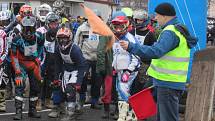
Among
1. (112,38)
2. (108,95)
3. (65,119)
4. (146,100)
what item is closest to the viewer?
(112,38)

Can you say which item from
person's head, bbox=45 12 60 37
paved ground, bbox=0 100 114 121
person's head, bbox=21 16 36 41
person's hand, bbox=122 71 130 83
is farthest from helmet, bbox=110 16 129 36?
paved ground, bbox=0 100 114 121

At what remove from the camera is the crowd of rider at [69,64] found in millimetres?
7988

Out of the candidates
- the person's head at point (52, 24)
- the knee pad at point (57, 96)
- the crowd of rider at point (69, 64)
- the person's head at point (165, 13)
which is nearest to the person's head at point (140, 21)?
the crowd of rider at point (69, 64)

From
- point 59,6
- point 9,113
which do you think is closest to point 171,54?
point 9,113

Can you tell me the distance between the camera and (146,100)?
6602 millimetres

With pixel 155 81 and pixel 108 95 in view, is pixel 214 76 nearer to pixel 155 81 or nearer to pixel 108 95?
pixel 155 81

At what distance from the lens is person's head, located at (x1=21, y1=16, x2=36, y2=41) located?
8.52 meters

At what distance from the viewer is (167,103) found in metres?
5.94

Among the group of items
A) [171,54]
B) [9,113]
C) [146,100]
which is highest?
[171,54]

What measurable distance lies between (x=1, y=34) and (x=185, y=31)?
12.7 feet

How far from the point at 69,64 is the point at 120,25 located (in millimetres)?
1202

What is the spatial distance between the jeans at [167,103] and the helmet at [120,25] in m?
2.04

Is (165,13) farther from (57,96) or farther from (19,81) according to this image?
(19,81)

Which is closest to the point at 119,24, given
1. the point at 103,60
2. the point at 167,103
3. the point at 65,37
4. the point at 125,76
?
the point at 125,76
